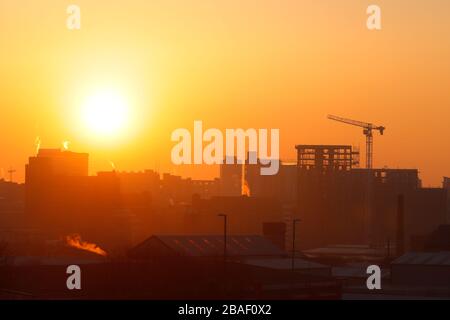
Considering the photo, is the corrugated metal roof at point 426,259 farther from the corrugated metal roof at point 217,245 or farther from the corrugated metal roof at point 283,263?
the corrugated metal roof at point 217,245

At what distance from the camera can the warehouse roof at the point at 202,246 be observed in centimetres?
7107

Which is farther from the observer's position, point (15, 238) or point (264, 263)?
point (15, 238)

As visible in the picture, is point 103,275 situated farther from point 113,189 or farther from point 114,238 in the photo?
point 113,189

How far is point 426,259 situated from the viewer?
251ft

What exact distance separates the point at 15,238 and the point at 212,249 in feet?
198

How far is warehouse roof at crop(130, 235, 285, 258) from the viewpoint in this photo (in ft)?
233

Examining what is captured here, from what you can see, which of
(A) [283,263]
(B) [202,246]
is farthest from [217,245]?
(A) [283,263]

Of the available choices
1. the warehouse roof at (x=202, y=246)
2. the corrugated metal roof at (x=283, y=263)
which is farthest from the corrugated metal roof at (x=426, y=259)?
the warehouse roof at (x=202, y=246)

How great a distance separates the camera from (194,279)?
2074 inches

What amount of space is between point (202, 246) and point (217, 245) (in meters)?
1.94

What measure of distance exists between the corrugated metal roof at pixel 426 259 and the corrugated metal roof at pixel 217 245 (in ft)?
27.5
